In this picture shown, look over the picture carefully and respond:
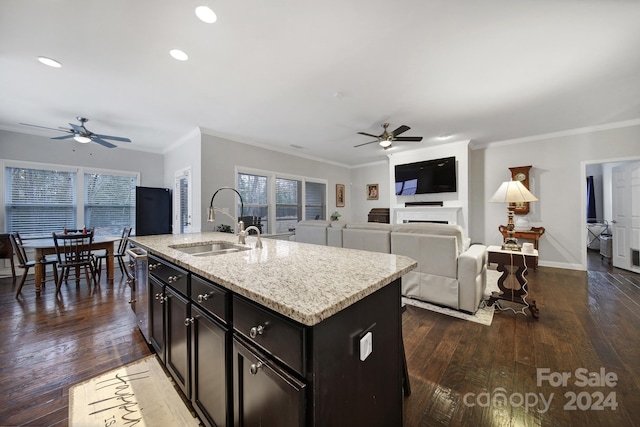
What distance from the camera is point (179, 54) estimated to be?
7.52 feet

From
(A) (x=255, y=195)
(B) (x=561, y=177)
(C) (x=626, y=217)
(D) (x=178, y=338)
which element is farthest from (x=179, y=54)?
(C) (x=626, y=217)

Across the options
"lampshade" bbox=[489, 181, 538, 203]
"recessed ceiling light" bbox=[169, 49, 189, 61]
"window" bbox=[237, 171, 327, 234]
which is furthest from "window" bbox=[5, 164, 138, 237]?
"lampshade" bbox=[489, 181, 538, 203]

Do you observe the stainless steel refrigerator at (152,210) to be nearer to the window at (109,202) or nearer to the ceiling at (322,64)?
the window at (109,202)

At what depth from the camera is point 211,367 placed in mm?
1161

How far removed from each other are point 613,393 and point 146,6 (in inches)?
164

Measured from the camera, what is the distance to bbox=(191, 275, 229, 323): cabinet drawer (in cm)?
105

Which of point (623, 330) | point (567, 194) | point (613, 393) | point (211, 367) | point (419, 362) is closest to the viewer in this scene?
point (211, 367)

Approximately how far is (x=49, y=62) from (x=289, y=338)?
3622 millimetres

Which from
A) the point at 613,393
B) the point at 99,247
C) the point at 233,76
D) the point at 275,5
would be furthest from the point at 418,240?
the point at 99,247

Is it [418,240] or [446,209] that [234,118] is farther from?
[446,209]

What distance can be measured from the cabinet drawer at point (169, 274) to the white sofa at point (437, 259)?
7.93 feet

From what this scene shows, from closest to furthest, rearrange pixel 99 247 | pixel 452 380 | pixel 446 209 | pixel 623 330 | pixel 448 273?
pixel 452 380
pixel 623 330
pixel 448 273
pixel 99 247
pixel 446 209

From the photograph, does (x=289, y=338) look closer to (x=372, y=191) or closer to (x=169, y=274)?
(x=169, y=274)

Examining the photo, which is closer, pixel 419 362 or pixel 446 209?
pixel 419 362
